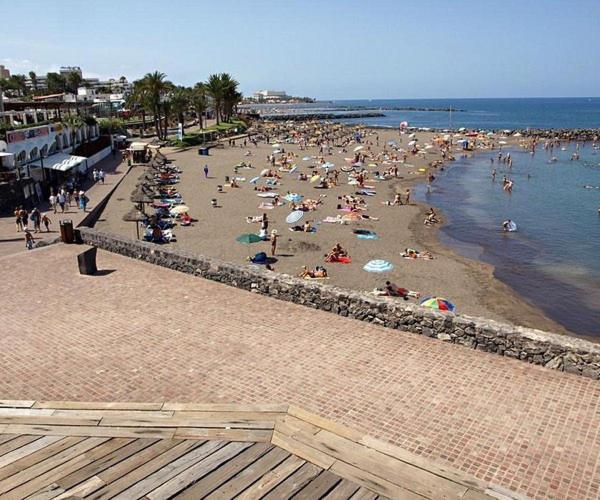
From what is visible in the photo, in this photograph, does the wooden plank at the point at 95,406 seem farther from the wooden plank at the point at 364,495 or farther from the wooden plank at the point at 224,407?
the wooden plank at the point at 364,495

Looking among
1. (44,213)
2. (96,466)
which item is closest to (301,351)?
(96,466)

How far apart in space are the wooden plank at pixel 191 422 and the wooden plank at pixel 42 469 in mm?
468

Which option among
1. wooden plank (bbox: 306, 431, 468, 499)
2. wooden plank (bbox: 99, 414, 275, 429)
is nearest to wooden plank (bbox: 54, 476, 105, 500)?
wooden plank (bbox: 99, 414, 275, 429)

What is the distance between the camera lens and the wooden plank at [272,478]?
16.6ft

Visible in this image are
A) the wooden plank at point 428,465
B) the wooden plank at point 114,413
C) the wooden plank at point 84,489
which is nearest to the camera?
the wooden plank at point 84,489

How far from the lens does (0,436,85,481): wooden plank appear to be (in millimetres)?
5203

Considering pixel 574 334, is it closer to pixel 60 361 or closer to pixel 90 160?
pixel 60 361

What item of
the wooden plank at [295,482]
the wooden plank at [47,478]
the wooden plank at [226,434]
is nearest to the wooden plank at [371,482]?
the wooden plank at [295,482]

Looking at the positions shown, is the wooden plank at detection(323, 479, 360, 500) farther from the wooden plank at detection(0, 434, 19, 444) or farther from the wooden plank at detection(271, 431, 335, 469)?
the wooden plank at detection(0, 434, 19, 444)

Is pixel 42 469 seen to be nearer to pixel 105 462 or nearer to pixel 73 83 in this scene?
pixel 105 462

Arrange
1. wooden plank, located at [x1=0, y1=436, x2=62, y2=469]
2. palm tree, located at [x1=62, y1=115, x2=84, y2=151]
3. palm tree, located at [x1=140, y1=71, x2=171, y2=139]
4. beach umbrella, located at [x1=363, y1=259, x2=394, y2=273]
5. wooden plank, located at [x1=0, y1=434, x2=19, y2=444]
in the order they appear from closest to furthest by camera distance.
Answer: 1. wooden plank, located at [x1=0, y1=436, x2=62, y2=469]
2. wooden plank, located at [x1=0, y1=434, x2=19, y2=444]
3. beach umbrella, located at [x1=363, y1=259, x2=394, y2=273]
4. palm tree, located at [x1=62, y1=115, x2=84, y2=151]
5. palm tree, located at [x1=140, y1=71, x2=171, y2=139]

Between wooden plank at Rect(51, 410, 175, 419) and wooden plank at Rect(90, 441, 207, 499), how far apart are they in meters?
0.86

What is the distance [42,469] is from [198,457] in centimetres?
154

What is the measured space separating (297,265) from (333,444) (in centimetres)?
1498
